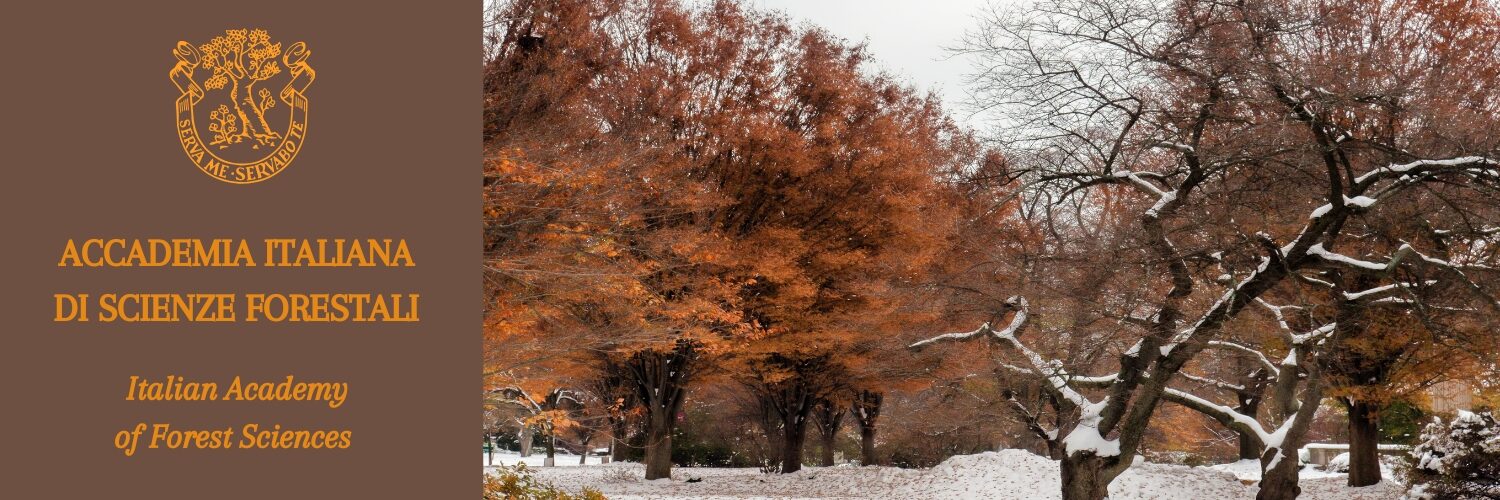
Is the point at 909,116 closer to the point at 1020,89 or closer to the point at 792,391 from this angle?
the point at 792,391

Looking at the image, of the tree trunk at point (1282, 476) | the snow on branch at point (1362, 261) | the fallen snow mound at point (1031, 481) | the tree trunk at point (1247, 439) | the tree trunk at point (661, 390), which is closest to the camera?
the snow on branch at point (1362, 261)

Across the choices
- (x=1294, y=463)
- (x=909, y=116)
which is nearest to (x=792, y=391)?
(x=909, y=116)

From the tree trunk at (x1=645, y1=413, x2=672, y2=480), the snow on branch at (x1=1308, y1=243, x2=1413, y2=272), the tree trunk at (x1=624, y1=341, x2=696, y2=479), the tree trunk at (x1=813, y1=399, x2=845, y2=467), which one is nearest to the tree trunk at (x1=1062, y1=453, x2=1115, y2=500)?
the snow on branch at (x1=1308, y1=243, x2=1413, y2=272)

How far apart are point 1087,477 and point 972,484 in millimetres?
5778

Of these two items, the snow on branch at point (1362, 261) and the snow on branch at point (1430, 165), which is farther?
the snow on branch at point (1362, 261)

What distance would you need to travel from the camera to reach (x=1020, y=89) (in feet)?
40.0

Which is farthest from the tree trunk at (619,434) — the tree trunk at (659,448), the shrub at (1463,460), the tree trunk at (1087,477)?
the shrub at (1463,460)

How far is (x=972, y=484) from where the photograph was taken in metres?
18.7

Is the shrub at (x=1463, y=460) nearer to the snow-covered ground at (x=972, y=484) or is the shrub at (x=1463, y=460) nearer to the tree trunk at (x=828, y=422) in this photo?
the snow-covered ground at (x=972, y=484)

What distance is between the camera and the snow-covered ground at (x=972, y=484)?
1766cm

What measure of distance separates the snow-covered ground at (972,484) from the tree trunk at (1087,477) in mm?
4471

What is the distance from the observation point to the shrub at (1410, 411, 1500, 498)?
1327 cm

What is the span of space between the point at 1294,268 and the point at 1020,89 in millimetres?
3402

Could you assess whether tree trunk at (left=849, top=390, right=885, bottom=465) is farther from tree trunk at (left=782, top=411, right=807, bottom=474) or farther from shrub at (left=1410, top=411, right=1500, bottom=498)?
shrub at (left=1410, top=411, right=1500, bottom=498)
